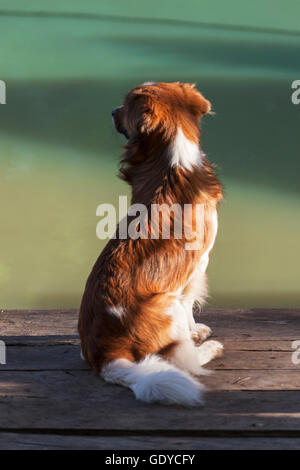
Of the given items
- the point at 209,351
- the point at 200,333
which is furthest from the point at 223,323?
the point at 209,351

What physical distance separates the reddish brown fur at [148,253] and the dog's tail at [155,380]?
0.05 meters

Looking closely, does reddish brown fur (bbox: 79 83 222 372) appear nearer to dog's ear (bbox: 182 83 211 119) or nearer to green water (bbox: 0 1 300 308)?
dog's ear (bbox: 182 83 211 119)

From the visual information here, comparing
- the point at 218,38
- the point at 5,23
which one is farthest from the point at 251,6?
the point at 5,23

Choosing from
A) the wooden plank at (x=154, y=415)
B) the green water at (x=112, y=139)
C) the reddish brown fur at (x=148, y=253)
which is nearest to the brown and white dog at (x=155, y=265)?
the reddish brown fur at (x=148, y=253)

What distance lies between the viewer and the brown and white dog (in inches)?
96.2

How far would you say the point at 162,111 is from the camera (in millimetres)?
2561

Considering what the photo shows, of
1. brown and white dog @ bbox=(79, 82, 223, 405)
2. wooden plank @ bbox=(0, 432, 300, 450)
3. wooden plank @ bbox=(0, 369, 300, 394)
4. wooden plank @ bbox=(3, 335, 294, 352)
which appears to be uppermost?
brown and white dog @ bbox=(79, 82, 223, 405)

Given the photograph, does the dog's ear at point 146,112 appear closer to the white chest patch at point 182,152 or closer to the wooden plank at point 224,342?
the white chest patch at point 182,152

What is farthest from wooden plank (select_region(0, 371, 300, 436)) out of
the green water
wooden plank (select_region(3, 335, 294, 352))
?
the green water

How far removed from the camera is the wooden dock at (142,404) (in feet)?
6.68

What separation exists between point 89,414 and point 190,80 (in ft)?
22.0

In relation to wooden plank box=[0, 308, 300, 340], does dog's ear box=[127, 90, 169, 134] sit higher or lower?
higher

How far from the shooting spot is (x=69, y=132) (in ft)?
23.6
